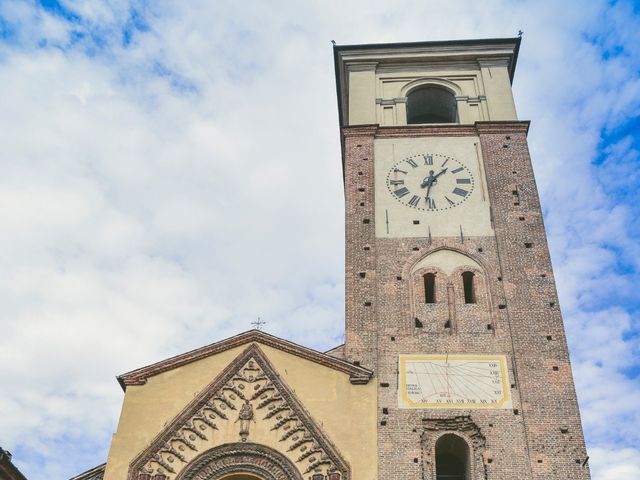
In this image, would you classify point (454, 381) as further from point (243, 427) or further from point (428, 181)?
point (428, 181)

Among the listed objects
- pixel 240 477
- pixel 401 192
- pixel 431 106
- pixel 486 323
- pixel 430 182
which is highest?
pixel 431 106

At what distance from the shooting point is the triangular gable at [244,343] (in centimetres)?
1630

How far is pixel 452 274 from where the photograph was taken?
18.5m

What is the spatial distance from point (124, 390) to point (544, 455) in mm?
9048

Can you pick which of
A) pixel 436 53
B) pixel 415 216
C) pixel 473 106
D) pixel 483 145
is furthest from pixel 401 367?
pixel 436 53

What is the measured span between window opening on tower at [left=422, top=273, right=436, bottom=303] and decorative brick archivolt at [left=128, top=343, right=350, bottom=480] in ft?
14.2

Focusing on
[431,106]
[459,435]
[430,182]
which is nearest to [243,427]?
[459,435]

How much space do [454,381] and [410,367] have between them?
3.34 ft

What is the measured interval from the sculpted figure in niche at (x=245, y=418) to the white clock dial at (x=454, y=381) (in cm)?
325

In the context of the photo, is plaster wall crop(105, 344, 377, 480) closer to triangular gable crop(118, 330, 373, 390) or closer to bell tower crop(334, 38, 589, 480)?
triangular gable crop(118, 330, 373, 390)

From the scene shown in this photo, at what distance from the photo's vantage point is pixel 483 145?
2112 centimetres

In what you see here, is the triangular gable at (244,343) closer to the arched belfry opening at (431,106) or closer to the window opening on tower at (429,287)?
the window opening on tower at (429,287)

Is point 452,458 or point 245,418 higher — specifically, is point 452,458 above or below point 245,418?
below

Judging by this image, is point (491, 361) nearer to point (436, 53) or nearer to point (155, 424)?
point (155, 424)
